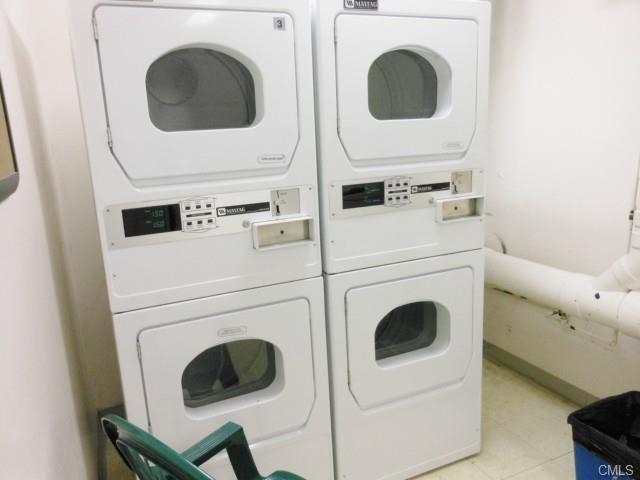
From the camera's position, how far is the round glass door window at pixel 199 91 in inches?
56.5

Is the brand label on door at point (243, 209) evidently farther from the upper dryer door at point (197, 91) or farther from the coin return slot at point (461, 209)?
the coin return slot at point (461, 209)

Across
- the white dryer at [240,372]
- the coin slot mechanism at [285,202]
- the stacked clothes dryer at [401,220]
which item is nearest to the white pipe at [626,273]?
the stacked clothes dryer at [401,220]

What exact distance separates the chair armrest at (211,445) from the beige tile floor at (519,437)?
0.98 meters

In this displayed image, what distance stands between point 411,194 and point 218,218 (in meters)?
0.72

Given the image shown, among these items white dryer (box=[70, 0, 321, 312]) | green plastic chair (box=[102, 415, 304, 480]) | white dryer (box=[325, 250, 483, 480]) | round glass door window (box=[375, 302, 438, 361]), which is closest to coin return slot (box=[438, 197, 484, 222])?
white dryer (box=[325, 250, 483, 480])

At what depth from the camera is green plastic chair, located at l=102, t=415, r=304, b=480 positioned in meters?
0.94

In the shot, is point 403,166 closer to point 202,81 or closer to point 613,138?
point 202,81

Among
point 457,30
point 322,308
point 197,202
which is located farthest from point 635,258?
point 197,202

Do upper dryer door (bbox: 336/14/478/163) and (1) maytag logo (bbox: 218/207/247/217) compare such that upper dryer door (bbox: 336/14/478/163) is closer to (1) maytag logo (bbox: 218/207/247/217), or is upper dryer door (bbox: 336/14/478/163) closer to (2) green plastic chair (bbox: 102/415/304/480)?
(1) maytag logo (bbox: 218/207/247/217)

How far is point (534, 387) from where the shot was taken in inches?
100

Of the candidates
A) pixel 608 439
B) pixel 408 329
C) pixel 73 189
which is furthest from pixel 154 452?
pixel 73 189

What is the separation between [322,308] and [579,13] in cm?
177

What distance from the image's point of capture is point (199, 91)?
4.88 ft

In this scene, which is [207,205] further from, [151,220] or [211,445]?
[211,445]
